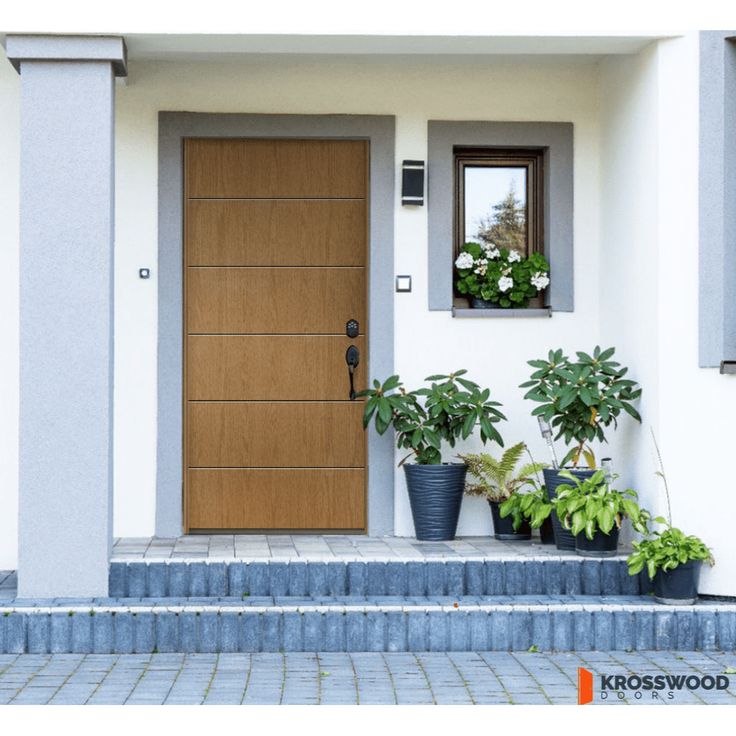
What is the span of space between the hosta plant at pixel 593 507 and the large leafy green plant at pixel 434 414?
638mm

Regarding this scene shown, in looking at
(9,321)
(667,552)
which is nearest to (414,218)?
(9,321)

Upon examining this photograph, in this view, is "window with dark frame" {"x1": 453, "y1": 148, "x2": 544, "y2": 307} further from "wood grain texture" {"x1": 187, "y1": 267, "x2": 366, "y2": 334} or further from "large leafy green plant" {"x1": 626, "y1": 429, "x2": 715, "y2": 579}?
"large leafy green plant" {"x1": 626, "y1": 429, "x2": 715, "y2": 579}

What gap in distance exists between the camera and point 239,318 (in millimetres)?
7801

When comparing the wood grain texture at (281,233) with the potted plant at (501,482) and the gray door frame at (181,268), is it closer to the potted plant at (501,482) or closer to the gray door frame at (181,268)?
the gray door frame at (181,268)

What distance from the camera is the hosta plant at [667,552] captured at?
641 cm

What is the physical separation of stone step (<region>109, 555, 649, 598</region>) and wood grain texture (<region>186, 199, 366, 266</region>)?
6.58 feet

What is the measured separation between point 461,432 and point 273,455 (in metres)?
1.20

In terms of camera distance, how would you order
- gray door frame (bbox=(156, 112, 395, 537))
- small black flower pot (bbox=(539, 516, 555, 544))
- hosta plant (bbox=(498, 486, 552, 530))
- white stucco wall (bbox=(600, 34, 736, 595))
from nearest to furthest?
1. white stucco wall (bbox=(600, 34, 736, 595))
2. hosta plant (bbox=(498, 486, 552, 530))
3. small black flower pot (bbox=(539, 516, 555, 544))
4. gray door frame (bbox=(156, 112, 395, 537))

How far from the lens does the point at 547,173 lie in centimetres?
784

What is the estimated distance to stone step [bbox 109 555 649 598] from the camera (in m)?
→ 6.62

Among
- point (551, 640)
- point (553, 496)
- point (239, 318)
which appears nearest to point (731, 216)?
point (553, 496)

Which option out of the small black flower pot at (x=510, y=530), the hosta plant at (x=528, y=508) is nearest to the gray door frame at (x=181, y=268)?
the small black flower pot at (x=510, y=530)

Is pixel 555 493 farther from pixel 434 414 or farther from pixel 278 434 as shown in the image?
pixel 278 434

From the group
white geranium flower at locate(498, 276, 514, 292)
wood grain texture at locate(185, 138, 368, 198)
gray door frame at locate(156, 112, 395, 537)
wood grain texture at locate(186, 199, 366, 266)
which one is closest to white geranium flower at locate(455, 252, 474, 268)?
white geranium flower at locate(498, 276, 514, 292)
